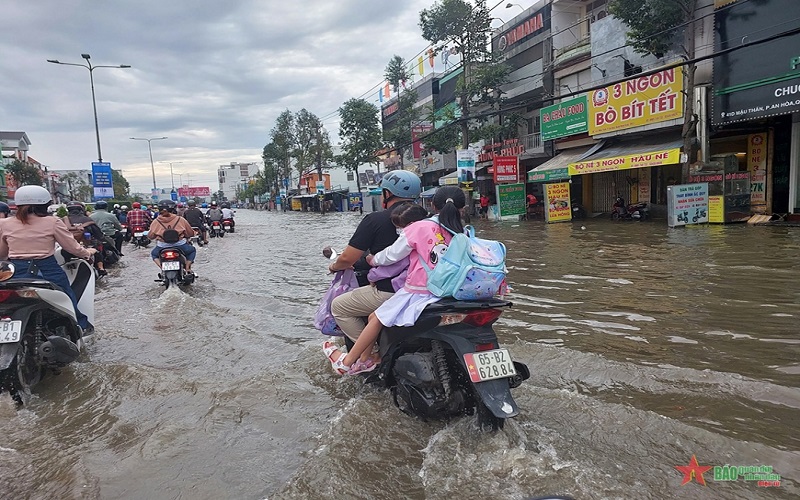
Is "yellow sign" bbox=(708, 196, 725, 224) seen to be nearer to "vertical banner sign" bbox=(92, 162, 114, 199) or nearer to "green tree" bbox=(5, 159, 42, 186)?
"vertical banner sign" bbox=(92, 162, 114, 199)

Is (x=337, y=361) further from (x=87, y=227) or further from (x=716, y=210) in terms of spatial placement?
(x=716, y=210)

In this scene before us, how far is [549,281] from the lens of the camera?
301 inches

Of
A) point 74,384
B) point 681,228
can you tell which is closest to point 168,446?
point 74,384

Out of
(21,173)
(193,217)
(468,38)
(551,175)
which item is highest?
(468,38)

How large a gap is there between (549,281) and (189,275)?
5.92 meters

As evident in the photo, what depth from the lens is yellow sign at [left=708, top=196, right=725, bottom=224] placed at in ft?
46.8

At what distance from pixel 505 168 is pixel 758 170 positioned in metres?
9.26

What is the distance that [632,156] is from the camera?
16.3 m

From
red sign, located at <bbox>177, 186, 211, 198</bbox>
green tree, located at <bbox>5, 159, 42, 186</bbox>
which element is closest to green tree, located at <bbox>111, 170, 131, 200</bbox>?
red sign, located at <bbox>177, 186, 211, 198</bbox>

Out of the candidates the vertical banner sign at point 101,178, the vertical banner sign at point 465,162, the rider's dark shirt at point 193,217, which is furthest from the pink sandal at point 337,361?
the vertical banner sign at point 101,178

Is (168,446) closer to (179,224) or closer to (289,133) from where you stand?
(179,224)

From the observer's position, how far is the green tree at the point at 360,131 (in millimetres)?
39375

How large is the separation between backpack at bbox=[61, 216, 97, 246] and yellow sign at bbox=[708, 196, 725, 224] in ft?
51.6

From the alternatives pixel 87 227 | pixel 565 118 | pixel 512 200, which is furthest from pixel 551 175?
pixel 87 227
